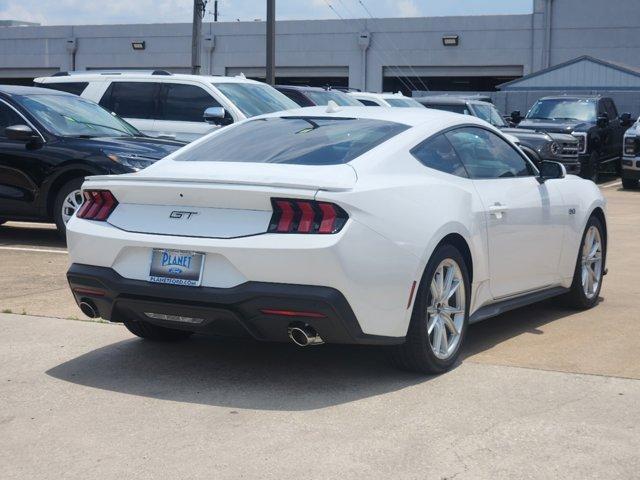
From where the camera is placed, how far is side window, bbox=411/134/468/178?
6.22 metres

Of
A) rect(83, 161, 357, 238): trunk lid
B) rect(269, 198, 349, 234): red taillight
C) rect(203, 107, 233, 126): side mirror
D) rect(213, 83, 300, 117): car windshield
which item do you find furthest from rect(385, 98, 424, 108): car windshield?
rect(269, 198, 349, 234): red taillight

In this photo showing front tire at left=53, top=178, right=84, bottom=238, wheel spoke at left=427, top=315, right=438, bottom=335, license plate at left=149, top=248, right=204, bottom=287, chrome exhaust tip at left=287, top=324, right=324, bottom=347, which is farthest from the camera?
front tire at left=53, top=178, right=84, bottom=238

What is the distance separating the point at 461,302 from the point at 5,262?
5244 millimetres

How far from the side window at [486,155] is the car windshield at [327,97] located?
10031 millimetres

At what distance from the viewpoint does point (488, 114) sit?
21.1 m

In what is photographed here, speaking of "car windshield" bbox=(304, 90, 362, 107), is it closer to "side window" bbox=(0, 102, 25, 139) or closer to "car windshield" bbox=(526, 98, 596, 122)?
"car windshield" bbox=(526, 98, 596, 122)

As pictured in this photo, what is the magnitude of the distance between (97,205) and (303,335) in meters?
1.46

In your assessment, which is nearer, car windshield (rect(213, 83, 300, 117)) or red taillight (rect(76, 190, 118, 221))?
red taillight (rect(76, 190, 118, 221))

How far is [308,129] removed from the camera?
256 inches

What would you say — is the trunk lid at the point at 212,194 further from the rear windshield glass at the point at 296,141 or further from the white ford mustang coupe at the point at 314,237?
the rear windshield glass at the point at 296,141

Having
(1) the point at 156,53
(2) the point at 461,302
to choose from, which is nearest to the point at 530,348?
(2) the point at 461,302

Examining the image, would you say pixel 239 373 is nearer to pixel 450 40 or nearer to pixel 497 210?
pixel 497 210

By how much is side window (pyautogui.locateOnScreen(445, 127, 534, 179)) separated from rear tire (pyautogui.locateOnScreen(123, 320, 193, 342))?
2.04 meters

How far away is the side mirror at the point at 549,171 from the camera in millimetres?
7418
